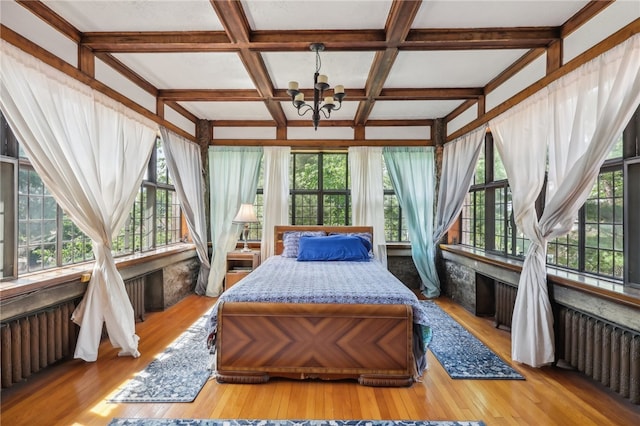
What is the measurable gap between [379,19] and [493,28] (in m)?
0.96

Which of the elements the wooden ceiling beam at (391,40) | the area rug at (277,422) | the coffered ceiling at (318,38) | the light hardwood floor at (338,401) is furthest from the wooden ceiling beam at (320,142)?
the area rug at (277,422)

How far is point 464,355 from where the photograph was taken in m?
2.98

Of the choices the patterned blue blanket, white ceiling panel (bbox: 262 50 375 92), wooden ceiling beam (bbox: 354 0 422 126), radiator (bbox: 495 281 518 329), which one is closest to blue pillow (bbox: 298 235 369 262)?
the patterned blue blanket

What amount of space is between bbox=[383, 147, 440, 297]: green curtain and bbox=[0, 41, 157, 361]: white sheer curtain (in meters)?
3.63

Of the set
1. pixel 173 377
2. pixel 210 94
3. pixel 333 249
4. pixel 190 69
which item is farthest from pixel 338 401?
pixel 210 94

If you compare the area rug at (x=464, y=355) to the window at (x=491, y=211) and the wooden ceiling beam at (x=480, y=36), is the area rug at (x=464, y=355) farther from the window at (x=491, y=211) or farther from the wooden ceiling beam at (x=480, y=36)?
the wooden ceiling beam at (x=480, y=36)

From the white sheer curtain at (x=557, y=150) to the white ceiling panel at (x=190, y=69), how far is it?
2.85 m

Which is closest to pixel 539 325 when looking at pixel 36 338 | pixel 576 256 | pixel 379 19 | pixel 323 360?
pixel 576 256

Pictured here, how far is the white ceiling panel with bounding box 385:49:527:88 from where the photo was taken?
3141mm

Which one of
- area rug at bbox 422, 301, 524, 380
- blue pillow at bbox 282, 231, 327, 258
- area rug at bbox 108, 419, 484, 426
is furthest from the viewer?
blue pillow at bbox 282, 231, 327, 258

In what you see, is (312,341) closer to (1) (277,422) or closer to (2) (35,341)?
(1) (277,422)

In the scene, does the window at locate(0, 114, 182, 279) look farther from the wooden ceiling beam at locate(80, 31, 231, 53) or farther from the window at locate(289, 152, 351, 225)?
the window at locate(289, 152, 351, 225)

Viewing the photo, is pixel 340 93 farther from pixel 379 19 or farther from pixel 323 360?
pixel 323 360

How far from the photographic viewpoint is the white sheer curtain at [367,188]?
533 cm
